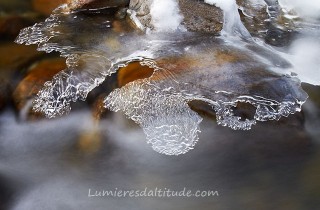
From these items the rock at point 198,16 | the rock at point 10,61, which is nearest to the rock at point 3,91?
the rock at point 10,61

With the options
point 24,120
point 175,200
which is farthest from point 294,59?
point 24,120

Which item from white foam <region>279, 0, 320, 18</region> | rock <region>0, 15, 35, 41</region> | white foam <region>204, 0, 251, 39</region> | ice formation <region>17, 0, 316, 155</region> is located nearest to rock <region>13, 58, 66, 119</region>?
ice formation <region>17, 0, 316, 155</region>

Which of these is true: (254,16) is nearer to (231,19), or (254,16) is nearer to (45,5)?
(231,19)

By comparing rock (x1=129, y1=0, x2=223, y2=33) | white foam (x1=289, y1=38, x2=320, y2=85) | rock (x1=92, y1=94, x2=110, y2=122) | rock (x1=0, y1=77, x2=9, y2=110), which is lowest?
rock (x1=92, y1=94, x2=110, y2=122)

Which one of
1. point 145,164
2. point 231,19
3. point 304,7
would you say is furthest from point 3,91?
point 304,7

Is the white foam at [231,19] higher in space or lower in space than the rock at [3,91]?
higher

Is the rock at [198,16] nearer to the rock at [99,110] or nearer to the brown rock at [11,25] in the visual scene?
the rock at [99,110]

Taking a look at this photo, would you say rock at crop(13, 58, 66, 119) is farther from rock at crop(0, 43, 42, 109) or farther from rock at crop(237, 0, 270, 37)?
rock at crop(237, 0, 270, 37)
